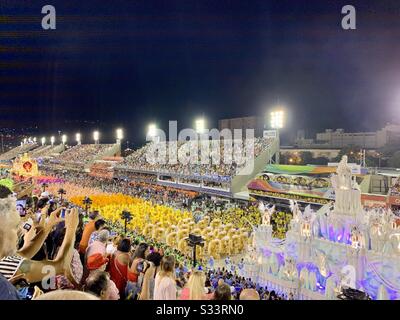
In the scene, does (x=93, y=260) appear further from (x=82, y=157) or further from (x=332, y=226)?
(x=82, y=157)

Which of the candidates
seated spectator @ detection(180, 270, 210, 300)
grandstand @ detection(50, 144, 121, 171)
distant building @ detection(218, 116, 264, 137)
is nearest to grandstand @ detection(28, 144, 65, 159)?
grandstand @ detection(50, 144, 121, 171)

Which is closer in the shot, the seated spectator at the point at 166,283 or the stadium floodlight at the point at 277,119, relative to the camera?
the seated spectator at the point at 166,283

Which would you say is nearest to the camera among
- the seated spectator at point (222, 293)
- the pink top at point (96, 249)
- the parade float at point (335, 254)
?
Result: the seated spectator at point (222, 293)

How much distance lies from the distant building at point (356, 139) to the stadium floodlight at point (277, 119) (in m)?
11.4

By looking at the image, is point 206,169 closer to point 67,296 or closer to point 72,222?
point 72,222

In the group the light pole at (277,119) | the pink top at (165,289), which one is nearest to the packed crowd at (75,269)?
the pink top at (165,289)

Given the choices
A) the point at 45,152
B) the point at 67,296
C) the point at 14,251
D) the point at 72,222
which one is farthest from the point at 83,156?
the point at 67,296

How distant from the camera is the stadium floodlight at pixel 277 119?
33.9 metres

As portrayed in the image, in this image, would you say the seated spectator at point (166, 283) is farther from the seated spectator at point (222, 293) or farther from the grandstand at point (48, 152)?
the grandstand at point (48, 152)

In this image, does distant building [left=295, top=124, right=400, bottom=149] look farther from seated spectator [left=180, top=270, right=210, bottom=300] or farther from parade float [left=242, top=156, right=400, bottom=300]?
seated spectator [left=180, top=270, right=210, bottom=300]

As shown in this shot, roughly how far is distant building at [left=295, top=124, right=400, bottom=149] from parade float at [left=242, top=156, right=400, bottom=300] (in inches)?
1288

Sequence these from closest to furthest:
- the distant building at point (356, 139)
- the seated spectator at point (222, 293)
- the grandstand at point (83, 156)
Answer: the seated spectator at point (222, 293) → the distant building at point (356, 139) → the grandstand at point (83, 156)

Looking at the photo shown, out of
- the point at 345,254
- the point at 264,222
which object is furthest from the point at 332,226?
the point at 264,222

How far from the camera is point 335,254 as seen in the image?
9.66 metres
